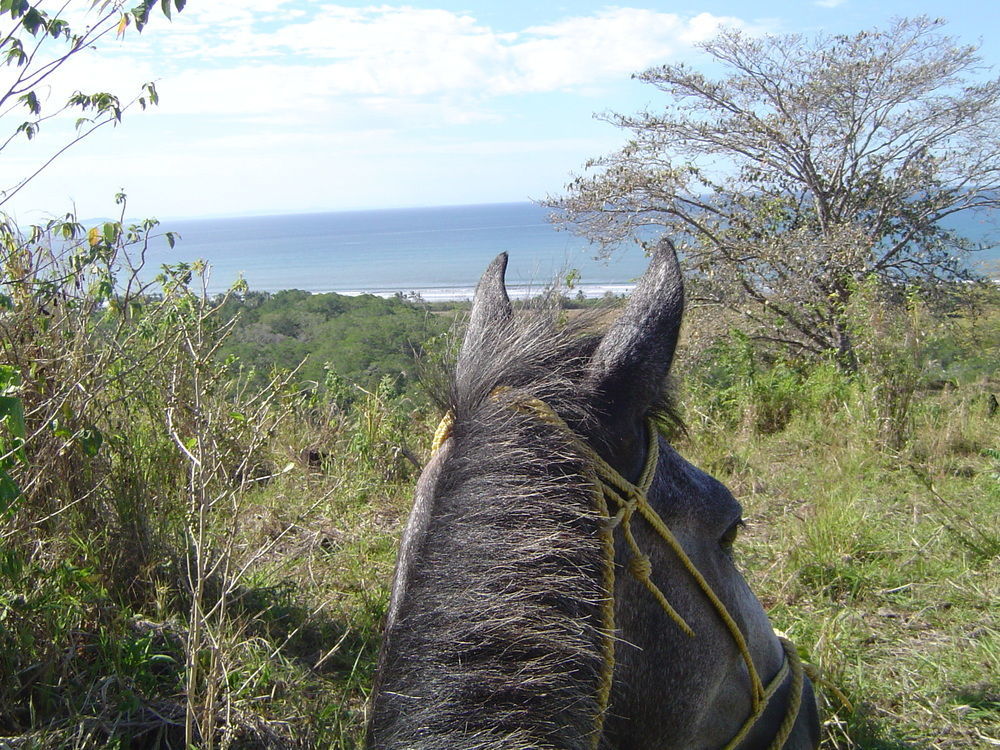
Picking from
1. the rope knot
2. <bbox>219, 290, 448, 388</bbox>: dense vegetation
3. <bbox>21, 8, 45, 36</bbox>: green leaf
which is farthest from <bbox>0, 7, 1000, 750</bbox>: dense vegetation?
<bbox>219, 290, 448, 388</bbox>: dense vegetation

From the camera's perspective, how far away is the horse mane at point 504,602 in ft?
4.42

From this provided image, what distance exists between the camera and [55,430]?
2732mm

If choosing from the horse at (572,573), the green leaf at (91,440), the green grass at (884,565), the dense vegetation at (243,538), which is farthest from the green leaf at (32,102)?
the green grass at (884,565)

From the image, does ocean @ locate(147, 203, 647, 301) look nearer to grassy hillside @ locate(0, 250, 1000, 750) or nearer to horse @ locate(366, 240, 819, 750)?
horse @ locate(366, 240, 819, 750)

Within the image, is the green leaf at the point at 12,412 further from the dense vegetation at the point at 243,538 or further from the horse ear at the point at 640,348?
the horse ear at the point at 640,348

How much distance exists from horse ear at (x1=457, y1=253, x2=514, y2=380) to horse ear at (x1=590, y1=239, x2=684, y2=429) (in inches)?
10.3

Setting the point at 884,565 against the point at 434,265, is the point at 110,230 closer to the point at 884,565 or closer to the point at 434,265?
the point at 884,565

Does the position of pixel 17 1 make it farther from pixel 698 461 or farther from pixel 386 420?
pixel 698 461

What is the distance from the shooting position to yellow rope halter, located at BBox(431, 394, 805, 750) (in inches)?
56.2

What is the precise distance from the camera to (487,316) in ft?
6.13

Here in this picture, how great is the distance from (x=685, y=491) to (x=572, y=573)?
1.31 ft

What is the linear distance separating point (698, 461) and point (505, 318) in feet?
12.4

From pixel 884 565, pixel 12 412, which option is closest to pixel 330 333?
pixel 884 565

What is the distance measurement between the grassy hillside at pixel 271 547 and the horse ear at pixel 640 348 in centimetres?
55
